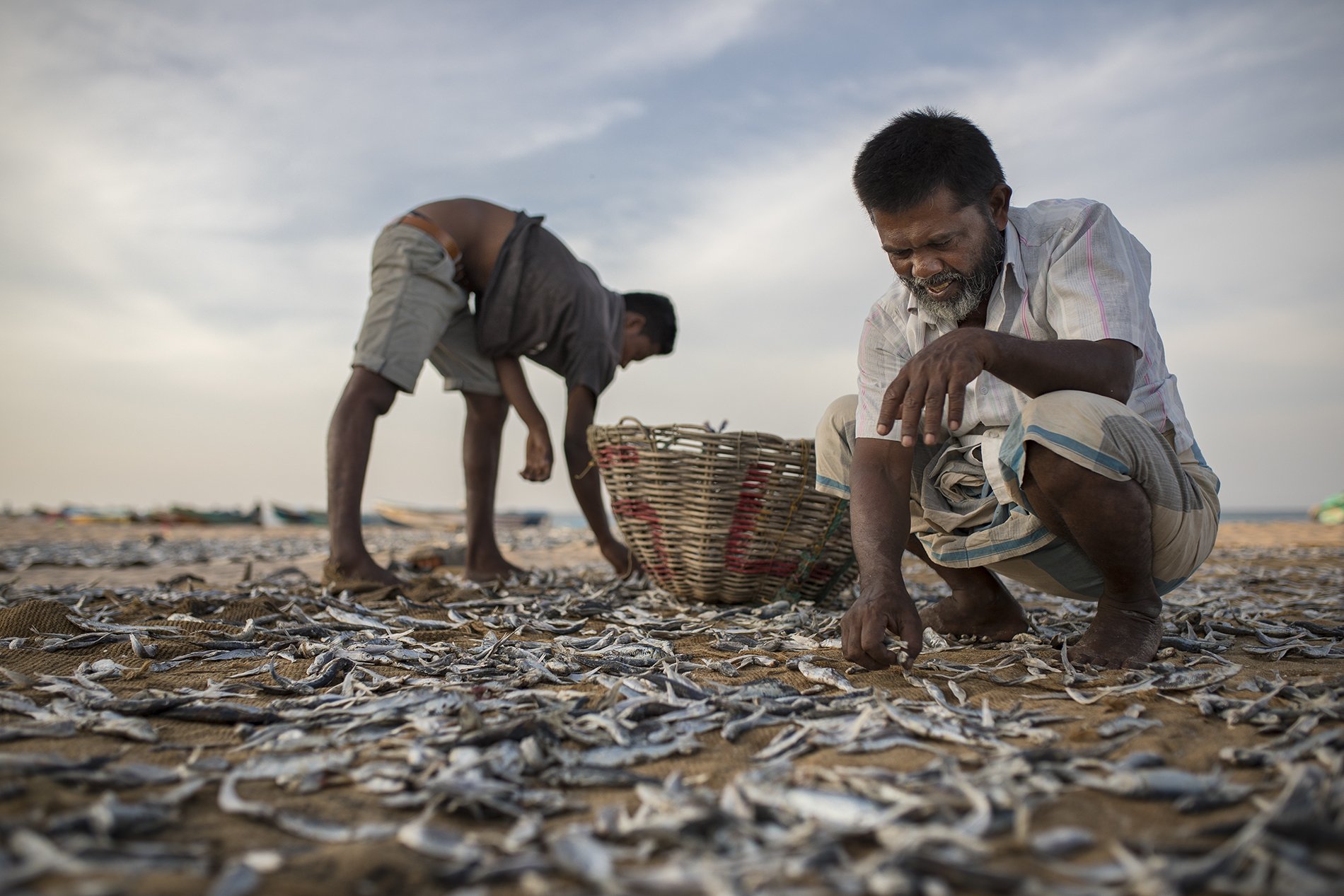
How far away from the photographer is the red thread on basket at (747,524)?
9.90ft

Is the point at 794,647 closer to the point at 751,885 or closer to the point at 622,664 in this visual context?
the point at 622,664

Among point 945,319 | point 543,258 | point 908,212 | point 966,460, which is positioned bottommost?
point 966,460

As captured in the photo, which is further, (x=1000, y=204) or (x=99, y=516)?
(x=99, y=516)

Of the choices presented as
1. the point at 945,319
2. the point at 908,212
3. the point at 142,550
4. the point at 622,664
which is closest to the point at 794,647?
the point at 622,664

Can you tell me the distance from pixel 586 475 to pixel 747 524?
4.19 feet

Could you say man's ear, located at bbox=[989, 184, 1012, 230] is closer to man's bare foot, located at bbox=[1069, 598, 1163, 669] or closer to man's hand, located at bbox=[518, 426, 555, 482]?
man's bare foot, located at bbox=[1069, 598, 1163, 669]

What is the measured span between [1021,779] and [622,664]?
1.02 meters

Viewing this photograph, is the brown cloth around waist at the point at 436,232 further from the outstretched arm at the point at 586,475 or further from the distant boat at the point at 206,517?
the distant boat at the point at 206,517

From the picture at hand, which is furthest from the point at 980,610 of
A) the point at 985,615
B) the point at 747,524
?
the point at 747,524

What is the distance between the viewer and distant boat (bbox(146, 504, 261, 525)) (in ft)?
58.4

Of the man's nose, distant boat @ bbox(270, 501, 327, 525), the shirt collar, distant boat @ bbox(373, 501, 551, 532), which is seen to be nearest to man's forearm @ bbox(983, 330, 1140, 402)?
the shirt collar

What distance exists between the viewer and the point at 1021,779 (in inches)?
47.0

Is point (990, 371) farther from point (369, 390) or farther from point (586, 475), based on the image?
point (369, 390)

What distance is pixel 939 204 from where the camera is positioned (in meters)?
2.11
